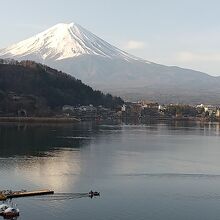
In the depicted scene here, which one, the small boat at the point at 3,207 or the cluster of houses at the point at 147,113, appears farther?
the cluster of houses at the point at 147,113

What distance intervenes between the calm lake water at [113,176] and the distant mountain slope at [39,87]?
11697 mm

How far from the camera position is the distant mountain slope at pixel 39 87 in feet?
101

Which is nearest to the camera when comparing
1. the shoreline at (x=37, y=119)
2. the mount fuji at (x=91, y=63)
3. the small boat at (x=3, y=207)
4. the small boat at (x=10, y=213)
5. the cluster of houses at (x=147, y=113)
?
the small boat at (x=10, y=213)

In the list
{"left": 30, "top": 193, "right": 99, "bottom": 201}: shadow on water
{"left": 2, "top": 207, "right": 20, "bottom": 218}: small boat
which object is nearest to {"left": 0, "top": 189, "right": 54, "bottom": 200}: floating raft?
{"left": 30, "top": 193, "right": 99, "bottom": 201}: shadow on water

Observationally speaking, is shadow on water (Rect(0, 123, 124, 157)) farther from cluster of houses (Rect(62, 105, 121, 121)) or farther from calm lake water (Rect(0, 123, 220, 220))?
cluster of houses (Rect(62, 105, 121, 121))

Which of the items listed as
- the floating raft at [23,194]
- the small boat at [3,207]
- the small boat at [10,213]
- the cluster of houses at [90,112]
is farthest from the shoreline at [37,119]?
the small boat at [10,213]

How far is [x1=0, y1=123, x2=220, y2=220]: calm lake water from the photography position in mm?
8344

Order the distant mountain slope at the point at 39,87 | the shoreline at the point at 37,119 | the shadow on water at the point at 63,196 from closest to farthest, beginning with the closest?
the shadow on water at the point at 63,196 < the shoreline at the point at 37,119 < the distant mountain slope at the point at 39,87

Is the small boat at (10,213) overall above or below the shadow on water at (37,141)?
below

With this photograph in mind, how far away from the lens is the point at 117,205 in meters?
8.62

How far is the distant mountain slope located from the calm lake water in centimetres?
1170

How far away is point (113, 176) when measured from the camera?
11.3 m

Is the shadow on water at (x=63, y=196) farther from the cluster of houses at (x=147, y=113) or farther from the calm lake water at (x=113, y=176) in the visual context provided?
the cluster of houses at (x=147, y=113)

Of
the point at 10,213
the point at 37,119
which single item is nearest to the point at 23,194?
the point at 10,213
